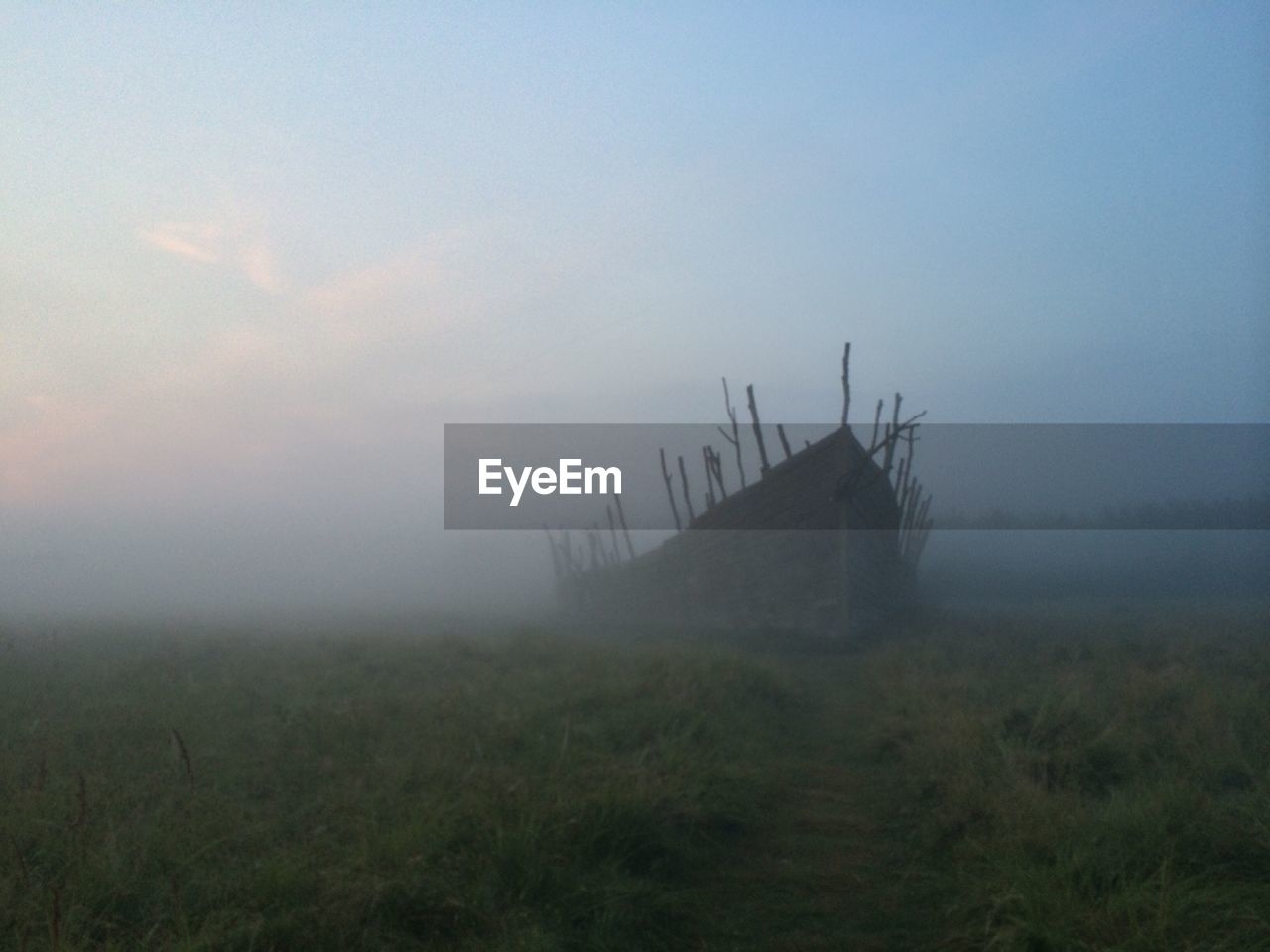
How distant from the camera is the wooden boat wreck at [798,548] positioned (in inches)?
639

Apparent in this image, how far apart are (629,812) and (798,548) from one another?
41.7 feet

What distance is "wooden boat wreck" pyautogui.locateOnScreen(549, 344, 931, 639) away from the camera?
53.2 ft

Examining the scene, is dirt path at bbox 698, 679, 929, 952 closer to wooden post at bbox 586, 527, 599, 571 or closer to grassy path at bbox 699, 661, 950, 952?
grassy path at bbox 699, 661, 950, 952

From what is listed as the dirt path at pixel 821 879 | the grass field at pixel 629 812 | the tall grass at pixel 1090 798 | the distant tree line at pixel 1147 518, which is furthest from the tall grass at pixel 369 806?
the distant tree line at pixel 1147 518

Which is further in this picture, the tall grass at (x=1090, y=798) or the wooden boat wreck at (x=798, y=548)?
the wooden boat wreck at (x=798, y=548)

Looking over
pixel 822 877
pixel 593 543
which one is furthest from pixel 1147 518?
pixel 822 877

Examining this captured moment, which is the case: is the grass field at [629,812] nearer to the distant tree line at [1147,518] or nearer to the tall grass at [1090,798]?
the tall grass at [1090,798]

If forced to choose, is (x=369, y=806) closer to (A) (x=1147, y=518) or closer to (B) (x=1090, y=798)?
(B) (x=1090, y=798)

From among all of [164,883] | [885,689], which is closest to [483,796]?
[164,883]

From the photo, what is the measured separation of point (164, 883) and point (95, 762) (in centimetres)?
228

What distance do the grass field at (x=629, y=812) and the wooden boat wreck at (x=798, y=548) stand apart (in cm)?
691

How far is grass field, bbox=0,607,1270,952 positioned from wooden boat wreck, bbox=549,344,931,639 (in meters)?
6.91

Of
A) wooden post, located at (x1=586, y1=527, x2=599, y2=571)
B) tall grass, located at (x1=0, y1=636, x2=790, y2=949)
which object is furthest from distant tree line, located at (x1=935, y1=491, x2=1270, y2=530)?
tall grass, located at (x1=0, y1=636, x2=790, y2=949)

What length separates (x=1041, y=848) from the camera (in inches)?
165
